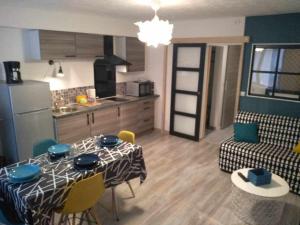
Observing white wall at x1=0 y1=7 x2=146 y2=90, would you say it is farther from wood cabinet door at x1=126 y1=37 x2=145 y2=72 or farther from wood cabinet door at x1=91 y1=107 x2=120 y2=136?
wood cabinet door at x1=91 y1=107 x2=120 y2=136

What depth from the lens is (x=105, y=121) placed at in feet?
14.9

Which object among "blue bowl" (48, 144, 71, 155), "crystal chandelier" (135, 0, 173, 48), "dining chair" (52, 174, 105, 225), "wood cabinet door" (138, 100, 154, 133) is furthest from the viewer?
"wood cabinet door" (138, 100, 154, 133)

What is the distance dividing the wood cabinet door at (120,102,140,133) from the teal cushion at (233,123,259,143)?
84.8 inches

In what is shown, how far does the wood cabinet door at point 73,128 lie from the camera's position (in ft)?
12.7

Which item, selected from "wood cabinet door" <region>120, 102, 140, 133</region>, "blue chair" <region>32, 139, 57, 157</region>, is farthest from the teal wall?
"blue chair" <region>32, 139, 57, 157</region>

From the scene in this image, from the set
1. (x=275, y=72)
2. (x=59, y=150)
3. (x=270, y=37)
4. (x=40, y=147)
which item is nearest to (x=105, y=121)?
(x=40, y=147)

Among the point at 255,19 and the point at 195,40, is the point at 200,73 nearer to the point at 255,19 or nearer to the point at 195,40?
the point at 195,40

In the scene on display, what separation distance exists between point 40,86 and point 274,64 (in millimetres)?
3775

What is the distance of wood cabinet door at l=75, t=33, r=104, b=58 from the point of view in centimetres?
409

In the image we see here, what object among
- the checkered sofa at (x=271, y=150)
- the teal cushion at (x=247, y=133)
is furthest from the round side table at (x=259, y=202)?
the teal cushion at (x=247, y=133)

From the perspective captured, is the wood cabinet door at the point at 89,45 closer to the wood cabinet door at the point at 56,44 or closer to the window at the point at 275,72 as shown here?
the wood cabinet door at the point at 56,44

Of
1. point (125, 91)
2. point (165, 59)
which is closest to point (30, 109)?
point (125, 91)

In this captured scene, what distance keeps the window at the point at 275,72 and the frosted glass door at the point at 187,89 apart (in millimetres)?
1018

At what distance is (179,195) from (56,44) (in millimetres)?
2957
